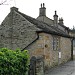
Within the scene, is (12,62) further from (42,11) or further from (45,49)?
(42,11)

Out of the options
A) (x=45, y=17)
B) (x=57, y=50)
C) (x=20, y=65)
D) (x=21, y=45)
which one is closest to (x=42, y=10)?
(x=45, y=17)

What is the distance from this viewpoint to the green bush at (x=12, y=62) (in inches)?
351

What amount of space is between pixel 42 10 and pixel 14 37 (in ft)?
51.4

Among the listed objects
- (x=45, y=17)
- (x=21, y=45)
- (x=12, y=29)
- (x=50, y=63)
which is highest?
(x=45, y=17)

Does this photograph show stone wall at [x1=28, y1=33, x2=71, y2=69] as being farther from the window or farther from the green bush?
the green bush

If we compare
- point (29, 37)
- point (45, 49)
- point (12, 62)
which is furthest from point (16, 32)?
point (12, 62)

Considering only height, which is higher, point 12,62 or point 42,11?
point 42,11

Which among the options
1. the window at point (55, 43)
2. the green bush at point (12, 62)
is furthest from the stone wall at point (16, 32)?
the green bush at point (12, 62)

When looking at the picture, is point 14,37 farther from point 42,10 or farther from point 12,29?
point 42,10

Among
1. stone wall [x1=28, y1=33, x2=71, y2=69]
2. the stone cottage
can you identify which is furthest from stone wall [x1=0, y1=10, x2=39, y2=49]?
stone wall [x1=28, y1=33, x2=71, y2=69]

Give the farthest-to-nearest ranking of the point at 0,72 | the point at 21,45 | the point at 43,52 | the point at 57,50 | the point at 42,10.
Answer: the point at 42,10, the point at 57,50, the point at 21,45, the point at 43,52, the point at 0,72

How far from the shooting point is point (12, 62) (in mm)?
9539

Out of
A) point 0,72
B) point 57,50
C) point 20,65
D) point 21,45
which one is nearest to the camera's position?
point 0,72

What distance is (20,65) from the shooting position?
10.6m
